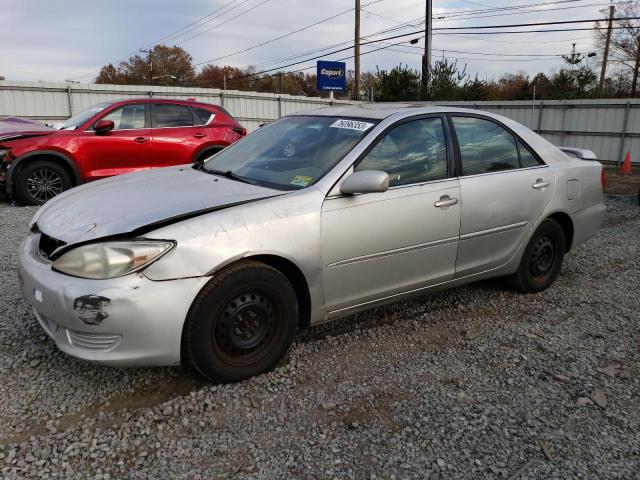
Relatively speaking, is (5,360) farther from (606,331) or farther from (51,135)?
(51,135)

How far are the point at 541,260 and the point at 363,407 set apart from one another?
253 cm

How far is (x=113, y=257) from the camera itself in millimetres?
2598

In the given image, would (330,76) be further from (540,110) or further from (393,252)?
(393,252)

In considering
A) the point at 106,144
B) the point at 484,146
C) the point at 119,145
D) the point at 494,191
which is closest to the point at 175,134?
the point at 119,145

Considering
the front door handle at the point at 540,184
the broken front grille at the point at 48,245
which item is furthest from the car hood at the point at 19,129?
the front door handle at the point at 540,184

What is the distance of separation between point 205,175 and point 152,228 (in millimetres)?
1106

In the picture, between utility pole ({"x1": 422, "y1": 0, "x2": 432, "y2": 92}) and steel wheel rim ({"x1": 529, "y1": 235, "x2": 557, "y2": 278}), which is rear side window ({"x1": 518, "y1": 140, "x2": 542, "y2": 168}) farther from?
utility pole ({"x1": 422, "y1": 0, "x2": 432, "y2": 92})

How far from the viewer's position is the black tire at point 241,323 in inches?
108

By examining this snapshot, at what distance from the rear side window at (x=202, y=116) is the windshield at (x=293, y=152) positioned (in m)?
5.31

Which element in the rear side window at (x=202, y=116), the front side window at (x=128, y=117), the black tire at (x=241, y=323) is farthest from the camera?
the rear side window at (x=202, y=116)

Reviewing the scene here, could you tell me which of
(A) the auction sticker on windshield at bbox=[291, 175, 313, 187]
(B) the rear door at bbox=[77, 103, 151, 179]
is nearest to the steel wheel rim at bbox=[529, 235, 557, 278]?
(A) the auction sticker on windshield at bbox=[291, 175, 313, 187]

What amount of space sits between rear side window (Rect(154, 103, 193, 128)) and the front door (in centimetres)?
615

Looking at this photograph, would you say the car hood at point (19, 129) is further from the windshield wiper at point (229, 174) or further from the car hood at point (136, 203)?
the windshield wiper at point (229, 174)

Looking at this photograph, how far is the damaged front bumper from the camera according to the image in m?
2.55
